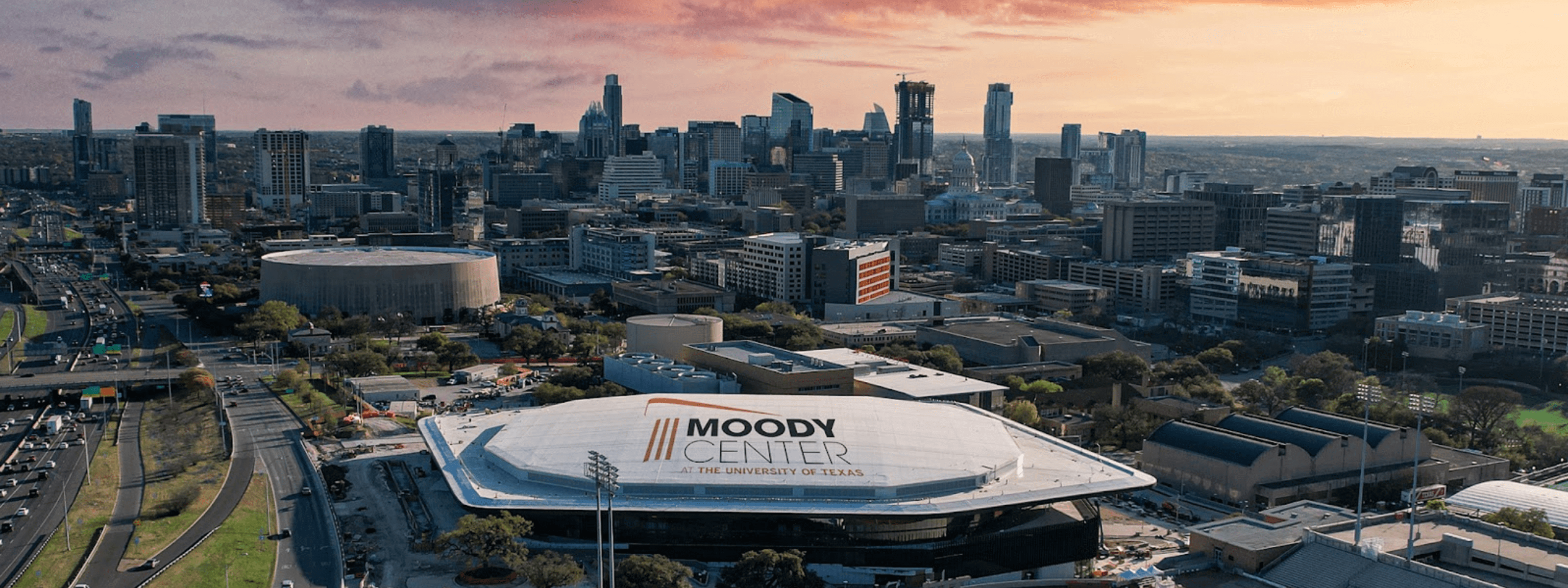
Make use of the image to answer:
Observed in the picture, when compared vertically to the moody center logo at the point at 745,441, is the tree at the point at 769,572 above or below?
below

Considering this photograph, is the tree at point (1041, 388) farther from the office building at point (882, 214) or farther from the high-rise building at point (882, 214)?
the high-rise building at point (882, 214)

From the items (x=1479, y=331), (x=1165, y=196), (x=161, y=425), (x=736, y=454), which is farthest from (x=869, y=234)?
(x=736, y=454)

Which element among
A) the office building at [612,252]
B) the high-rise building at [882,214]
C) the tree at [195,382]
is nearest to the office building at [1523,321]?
the office building at [612,252]

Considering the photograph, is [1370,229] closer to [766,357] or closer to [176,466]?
[766,357]

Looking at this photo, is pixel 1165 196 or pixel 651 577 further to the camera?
pixel 1165 196

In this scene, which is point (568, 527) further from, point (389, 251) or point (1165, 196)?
point (1165, 196)

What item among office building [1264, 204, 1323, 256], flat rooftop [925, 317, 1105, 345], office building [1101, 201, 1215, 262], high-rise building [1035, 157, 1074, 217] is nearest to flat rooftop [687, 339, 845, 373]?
flat rooftop [925, 317, 1105, 345]

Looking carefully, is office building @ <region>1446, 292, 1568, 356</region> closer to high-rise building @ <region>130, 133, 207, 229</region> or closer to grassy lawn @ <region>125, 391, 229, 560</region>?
grassy lawn @ <region>125, 391, 229, 560</region>

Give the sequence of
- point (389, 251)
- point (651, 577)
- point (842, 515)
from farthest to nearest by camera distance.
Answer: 1. point (389, 251)
2. point (842, 515)
3. point (651, 577)
